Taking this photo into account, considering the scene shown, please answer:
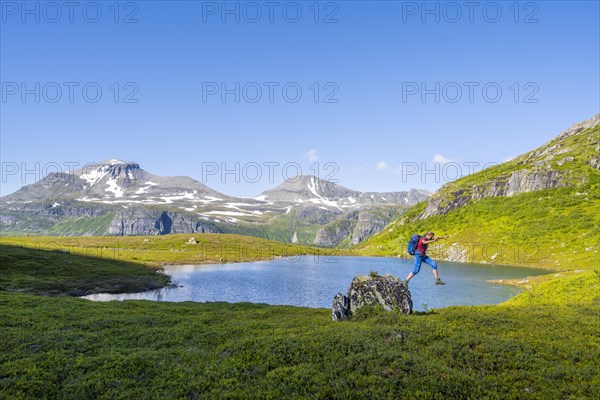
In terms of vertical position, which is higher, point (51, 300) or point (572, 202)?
point (572, 202)

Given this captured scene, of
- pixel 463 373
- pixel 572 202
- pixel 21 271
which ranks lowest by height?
pixel 21 271

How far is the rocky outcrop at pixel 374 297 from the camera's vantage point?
29.7 m

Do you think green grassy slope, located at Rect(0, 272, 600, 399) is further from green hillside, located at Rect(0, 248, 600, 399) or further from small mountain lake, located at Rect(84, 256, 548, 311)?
small mountain lake, located at Rect(84, 256, 548, 311)

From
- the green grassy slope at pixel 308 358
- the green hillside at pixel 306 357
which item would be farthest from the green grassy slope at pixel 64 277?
the green grassy slope at pixel 308 358

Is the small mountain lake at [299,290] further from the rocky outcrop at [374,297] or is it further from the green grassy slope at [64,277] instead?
the rocky outcrop at [374,297]

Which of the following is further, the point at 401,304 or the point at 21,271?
the point at 21,271

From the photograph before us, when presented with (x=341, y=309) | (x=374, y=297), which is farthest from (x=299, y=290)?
(x=374, y=297)

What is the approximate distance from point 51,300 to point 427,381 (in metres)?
44.6

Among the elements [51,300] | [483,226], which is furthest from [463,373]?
[483,226]

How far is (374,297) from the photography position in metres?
30.2

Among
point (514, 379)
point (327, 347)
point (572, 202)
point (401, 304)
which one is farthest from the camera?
point (572, 202)

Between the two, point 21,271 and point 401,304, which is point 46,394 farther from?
point 21,271

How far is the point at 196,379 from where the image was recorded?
58.2 ft

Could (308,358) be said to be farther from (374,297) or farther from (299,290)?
(299,290)
